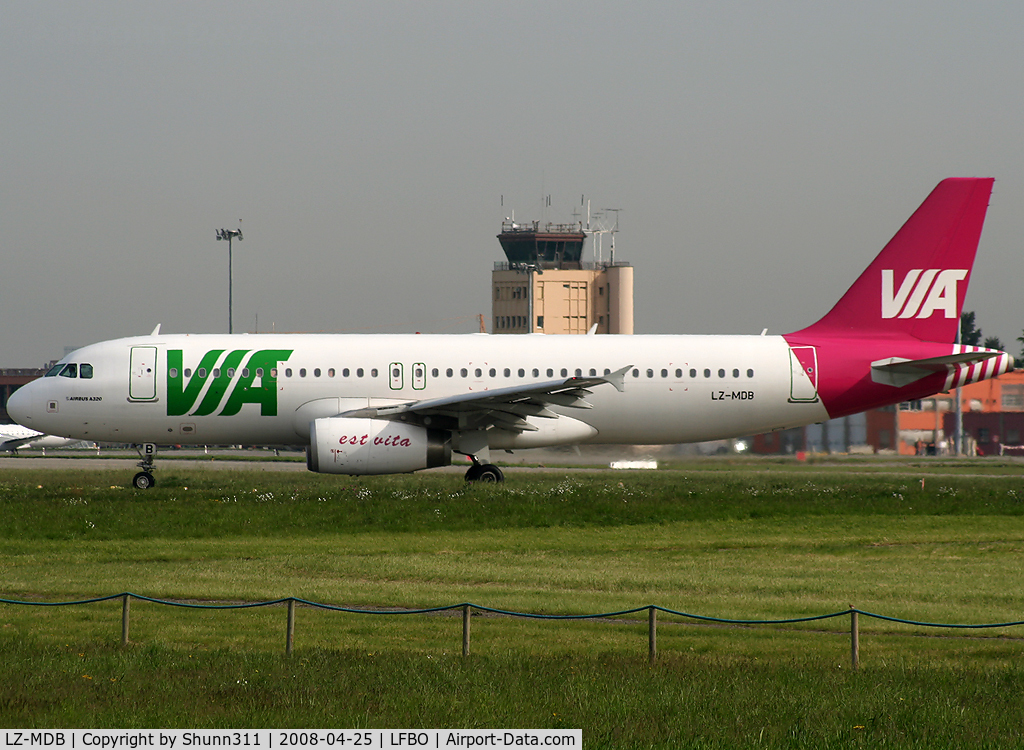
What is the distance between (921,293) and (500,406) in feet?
42.6

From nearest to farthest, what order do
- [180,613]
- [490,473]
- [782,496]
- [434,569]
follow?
1. [180,613]
2. [434,569]
3. [782,496]
4. [490,473]

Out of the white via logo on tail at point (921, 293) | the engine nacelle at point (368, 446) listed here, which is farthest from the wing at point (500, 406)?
the white via logo on tail at point (921, 293)

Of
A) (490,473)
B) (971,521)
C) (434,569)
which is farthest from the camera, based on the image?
(490,473)

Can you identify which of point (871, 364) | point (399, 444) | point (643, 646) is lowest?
point (643, 646)

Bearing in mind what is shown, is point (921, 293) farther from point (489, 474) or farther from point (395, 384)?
point (395, 384)

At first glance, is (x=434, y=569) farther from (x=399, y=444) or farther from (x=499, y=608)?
(x=399, y=444)

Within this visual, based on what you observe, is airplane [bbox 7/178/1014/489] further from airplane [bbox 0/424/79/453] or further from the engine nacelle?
airplane [bbox 0/424/79/453]

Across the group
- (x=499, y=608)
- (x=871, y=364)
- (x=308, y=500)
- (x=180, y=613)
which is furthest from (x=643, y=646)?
(x=871, y=364)

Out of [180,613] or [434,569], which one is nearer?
[180,613]

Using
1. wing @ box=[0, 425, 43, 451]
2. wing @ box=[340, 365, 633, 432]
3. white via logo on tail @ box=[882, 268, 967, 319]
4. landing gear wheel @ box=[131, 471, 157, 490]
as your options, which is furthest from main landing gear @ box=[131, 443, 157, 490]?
wing @ box=[0, 425, 43, 451]

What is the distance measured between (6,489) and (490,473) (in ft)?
42.8

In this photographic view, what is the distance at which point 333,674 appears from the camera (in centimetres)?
1230

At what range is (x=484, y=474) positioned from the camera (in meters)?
33.9

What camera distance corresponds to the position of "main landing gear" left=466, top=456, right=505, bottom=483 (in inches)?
1331
